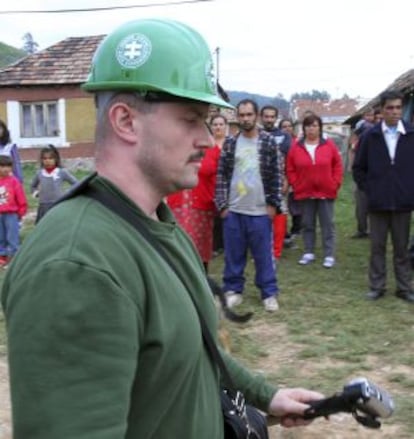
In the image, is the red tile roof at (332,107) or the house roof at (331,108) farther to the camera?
the red tile roof at (332,107)

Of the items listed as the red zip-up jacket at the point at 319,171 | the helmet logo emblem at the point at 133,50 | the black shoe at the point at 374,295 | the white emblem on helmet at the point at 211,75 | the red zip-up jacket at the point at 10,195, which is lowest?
the black shoe at the point at 374,295

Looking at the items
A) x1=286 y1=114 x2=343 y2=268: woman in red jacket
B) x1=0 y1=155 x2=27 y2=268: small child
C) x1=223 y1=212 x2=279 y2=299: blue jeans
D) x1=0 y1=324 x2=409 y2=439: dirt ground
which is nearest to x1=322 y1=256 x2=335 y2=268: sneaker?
x1=286 y1=114 x2=343 y2=268: woman in red jacket

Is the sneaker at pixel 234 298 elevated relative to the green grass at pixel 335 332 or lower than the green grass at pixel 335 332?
elevated

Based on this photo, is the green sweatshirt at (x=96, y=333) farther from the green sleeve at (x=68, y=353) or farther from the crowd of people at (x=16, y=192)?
the crowd of people at (x=16, y=192)

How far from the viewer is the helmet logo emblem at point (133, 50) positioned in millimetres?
1220

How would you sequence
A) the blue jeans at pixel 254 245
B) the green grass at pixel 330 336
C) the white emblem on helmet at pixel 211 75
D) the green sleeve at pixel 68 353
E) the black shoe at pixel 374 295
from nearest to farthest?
1. the green sleeve at pixel 68 353
2. the white emblem on helmet at pixel 211 75
3. the green grass at pixel 330 336
4. the blue jeans at pixel 254 245
5. the black shoe at pixel 374 295

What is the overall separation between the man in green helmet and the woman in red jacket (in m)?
6.12

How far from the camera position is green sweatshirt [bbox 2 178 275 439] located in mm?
1006

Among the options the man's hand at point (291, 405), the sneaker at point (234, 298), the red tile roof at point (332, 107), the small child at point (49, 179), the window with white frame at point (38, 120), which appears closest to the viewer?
the man's hand at point (291, 405)

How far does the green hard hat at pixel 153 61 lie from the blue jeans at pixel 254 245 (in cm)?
455

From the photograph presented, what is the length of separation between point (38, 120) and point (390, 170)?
19.4m

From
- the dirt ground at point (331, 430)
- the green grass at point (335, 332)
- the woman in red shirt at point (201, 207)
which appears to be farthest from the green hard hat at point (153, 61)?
the woman in red shirt at point (201, 207)

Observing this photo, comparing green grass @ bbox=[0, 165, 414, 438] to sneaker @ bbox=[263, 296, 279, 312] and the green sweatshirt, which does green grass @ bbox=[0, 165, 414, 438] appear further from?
the green sweatshirt

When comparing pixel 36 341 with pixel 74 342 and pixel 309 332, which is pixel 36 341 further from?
pixel 309 332
